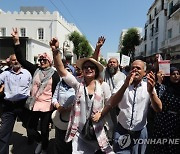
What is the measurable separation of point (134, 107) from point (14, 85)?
7.51ft

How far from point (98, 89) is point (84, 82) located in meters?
0.22

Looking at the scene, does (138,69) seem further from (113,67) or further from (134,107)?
(113,67)

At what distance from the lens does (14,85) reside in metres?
4.48

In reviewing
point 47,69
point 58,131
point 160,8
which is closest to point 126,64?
point 47,69

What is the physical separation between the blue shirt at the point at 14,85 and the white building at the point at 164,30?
21916mm

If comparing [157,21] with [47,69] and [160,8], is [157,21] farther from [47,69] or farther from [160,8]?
[47,69]

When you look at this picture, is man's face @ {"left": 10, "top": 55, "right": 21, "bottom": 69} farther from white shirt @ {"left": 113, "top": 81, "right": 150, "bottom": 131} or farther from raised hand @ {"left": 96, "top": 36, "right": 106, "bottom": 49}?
white shirt @ {"left": 113, "top": 81, "right": 150, "bottom": 131}

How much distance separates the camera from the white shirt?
3.10 m

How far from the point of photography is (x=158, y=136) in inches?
139

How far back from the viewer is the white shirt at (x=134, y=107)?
122 inches

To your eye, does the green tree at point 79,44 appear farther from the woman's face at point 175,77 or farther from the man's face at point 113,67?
the woman's face at point 175,77

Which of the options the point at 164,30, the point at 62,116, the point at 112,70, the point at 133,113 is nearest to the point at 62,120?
the point at 62,116

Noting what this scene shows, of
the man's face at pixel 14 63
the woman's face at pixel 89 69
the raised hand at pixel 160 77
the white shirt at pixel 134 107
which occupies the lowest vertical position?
the white shirt at pixel 134 107

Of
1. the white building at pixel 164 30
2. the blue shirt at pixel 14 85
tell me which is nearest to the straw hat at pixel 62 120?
the blue shirt at pixel 14 85
